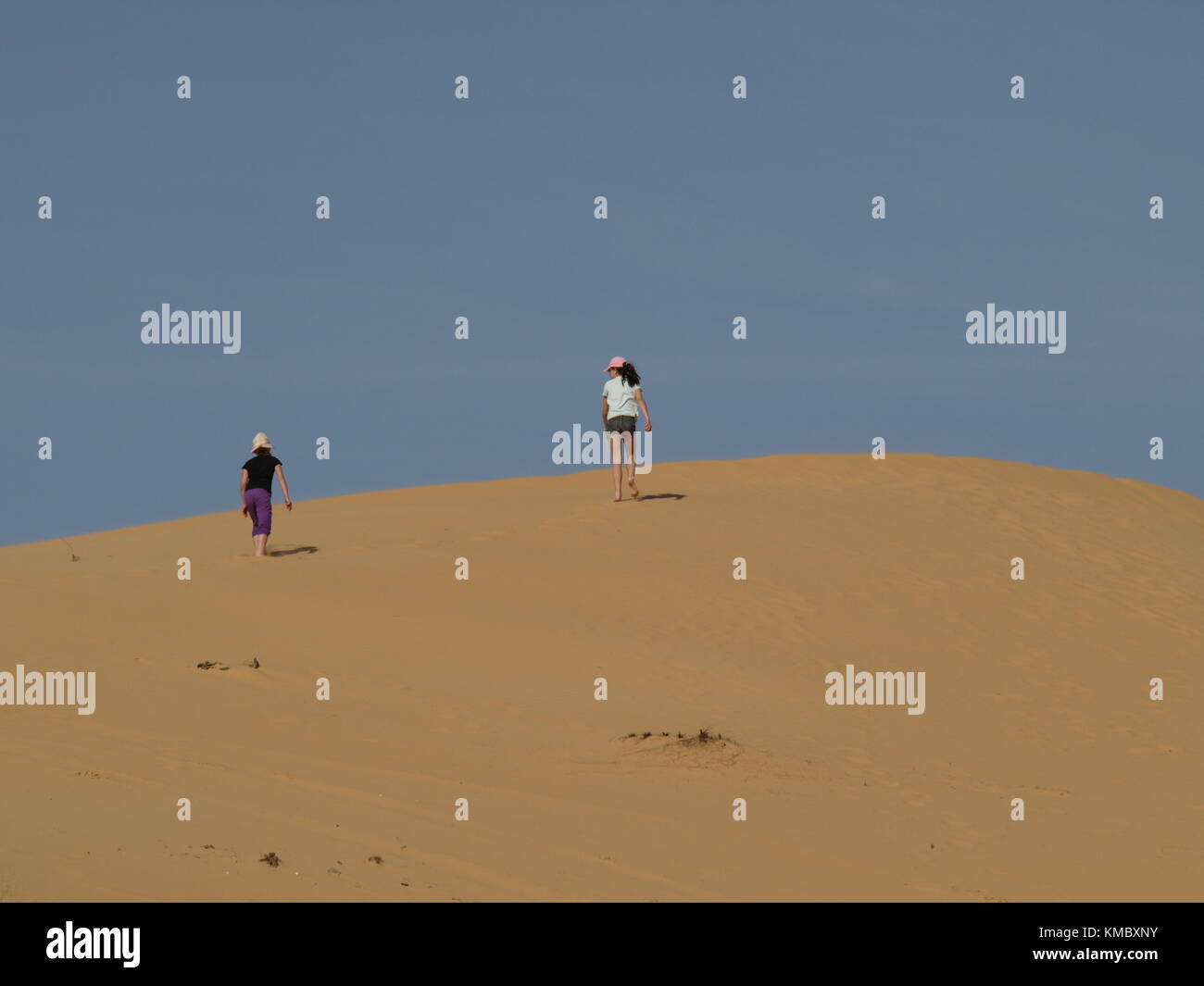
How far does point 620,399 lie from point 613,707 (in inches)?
284

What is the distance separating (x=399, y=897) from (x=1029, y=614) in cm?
1252

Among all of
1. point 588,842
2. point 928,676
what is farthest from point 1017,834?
point 928,676

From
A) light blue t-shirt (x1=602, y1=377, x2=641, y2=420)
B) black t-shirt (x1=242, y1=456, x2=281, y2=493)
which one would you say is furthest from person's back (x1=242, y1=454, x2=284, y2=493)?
light blue t-shirt (x1=602, y1=377, x2=641, y2=420)

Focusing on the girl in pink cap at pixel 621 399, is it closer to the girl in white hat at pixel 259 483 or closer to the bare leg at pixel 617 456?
the bare leg at pixel 617 456

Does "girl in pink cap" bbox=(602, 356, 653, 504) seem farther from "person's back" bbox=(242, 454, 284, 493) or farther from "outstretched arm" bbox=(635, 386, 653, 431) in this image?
"person's back" bbox=(242, 454, 284, 493)

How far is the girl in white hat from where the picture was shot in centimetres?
1795

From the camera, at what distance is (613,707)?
13961 millimetres

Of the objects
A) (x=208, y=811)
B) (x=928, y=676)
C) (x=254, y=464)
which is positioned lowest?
(x=208, y=811)

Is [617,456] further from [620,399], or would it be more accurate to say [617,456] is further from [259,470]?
[259,470]

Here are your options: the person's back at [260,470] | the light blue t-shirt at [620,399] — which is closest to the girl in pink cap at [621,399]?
the light blue t-shirt at [620,399]
